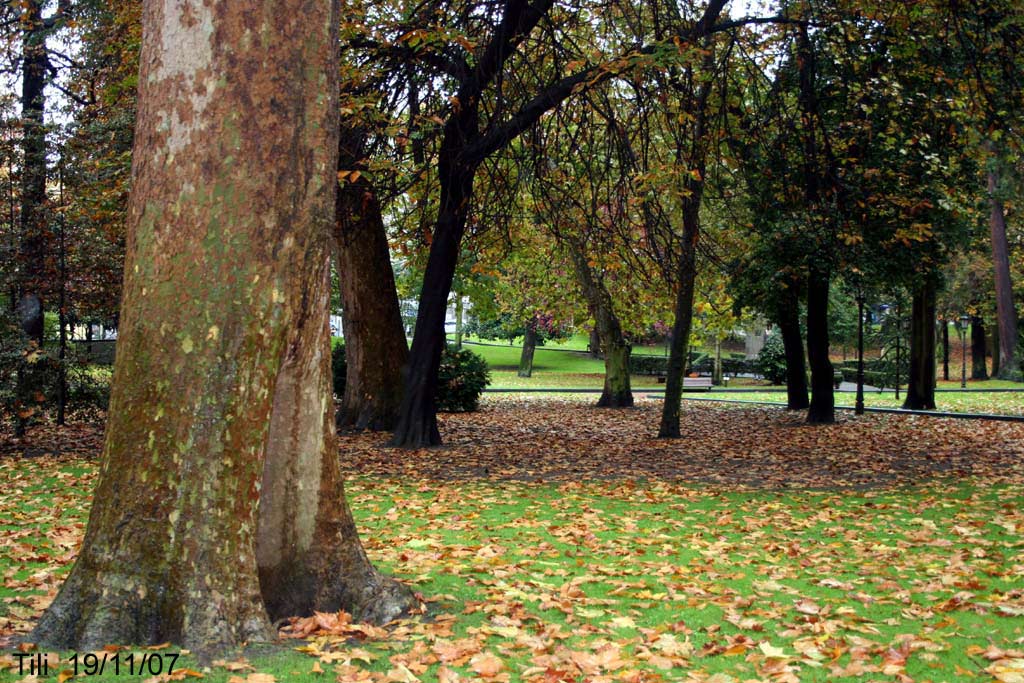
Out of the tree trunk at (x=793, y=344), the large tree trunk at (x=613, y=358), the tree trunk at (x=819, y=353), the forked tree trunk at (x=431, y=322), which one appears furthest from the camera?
the large tree trunk at (x=613, y=358)

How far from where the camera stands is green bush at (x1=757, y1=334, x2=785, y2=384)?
40.2 metres

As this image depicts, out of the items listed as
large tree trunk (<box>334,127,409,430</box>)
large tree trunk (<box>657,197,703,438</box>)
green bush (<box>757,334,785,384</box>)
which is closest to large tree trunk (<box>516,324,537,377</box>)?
green bush (<box>757,334,785,384</box>)

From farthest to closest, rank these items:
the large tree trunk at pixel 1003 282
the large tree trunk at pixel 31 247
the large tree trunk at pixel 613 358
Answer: the large tree trunk at pixel 1003 282 < the large tree trunk at pixel 613 358 < the large tree trunk at pixel 31 247

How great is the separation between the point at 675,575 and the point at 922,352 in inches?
756

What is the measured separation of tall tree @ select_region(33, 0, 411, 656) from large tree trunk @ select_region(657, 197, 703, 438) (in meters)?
10.9

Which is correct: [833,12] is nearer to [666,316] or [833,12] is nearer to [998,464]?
[998,464]

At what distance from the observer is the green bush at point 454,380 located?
23.3 m

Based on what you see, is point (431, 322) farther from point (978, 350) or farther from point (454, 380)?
point (978, 350)

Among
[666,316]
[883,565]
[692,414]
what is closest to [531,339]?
[666,316]

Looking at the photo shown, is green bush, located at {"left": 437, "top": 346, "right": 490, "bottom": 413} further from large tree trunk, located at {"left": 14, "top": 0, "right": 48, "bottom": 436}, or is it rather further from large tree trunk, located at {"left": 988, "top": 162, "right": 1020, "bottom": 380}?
large tree trunk, located at {"left": 988, "top": 162, "right": 1020, "bottom": 380}

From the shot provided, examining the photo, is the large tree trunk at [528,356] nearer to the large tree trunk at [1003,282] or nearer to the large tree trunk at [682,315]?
the large tree trunk at [1003,282]

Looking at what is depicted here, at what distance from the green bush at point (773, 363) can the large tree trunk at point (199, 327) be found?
123 feet

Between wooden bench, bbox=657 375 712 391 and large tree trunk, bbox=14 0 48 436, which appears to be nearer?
large tree trunk, bbox=14 0 48 436

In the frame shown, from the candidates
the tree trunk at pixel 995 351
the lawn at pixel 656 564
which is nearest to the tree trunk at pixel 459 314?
the lawn at pixel 656 564
